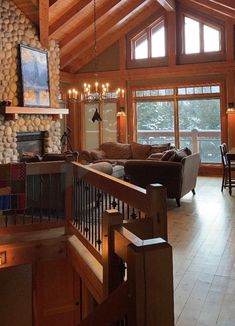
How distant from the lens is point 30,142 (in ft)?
28.3

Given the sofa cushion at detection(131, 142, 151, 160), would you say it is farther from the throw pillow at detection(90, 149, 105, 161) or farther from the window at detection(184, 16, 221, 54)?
the window at detection(184, 16, 221, 54)

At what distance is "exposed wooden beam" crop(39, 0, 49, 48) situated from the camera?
24.9 ft

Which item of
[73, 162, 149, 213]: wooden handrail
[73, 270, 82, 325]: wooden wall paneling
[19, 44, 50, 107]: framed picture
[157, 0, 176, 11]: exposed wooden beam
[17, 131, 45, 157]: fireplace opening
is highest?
[157, 0, 176, 11]: exposed wooden beam

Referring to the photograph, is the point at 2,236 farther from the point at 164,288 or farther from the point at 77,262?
the point at 164,288

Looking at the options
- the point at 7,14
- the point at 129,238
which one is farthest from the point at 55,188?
the point at 7,14

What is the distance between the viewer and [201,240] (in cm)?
463

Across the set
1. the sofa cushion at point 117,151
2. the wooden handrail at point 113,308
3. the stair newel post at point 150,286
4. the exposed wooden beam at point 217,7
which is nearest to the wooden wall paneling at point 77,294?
the wooden handrail at point 113,308

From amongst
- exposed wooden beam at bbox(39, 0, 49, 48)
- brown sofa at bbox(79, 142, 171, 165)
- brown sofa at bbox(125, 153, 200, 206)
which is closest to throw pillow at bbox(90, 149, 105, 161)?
brown sofa at bbox(79, 142, 171, 165)

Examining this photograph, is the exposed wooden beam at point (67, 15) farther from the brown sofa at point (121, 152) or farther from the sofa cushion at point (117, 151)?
the sofa cushion at point (117, 151)

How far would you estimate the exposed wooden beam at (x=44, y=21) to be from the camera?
24.9 feet

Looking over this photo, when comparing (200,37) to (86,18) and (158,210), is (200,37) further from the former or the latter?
(158,210)

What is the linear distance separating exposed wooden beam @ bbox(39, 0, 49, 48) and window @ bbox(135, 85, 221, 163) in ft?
11.9

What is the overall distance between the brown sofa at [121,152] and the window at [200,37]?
3083 mm

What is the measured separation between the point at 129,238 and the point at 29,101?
700 centimetres
